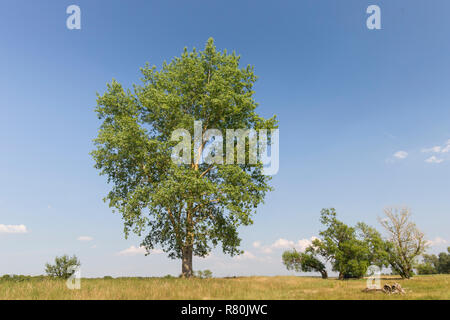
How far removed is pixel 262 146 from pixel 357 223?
62.9 feet

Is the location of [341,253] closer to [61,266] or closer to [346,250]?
[346,250]

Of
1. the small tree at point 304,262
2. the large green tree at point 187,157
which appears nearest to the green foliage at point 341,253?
the small tree at point 304,262

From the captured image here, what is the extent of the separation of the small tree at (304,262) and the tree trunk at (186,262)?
13.7 metres

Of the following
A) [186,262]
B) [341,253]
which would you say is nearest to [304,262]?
[341,253]

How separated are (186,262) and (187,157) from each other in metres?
9.20

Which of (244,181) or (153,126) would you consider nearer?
(244,181)

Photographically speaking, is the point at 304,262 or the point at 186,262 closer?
the point at 186,262

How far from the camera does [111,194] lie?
25906mm

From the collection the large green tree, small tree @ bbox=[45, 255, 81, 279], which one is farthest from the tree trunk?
small tree @ bbox=[45, 255, 81, 279]

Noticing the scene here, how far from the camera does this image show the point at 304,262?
104 ft

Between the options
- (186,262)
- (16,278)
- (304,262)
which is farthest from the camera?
(304,262)

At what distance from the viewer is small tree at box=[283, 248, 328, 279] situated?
30859 mm

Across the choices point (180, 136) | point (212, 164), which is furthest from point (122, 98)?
point (212, 164)
